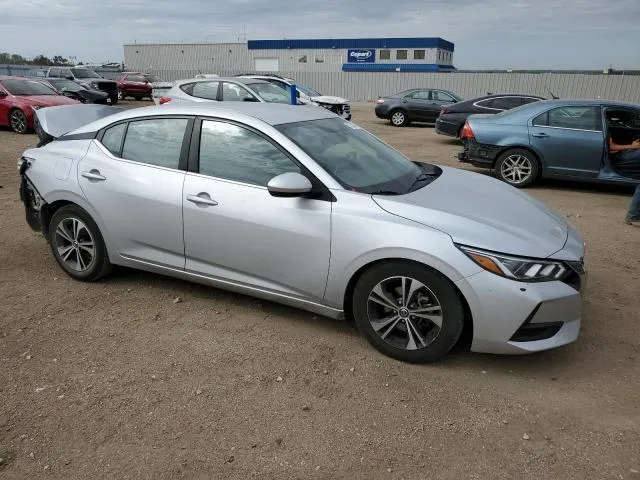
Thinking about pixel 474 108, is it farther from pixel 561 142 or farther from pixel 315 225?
pixel 315 225

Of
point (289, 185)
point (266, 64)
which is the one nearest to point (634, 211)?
point (289, 185)

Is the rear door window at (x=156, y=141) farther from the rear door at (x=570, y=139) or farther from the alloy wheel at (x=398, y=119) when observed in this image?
the alloy wheel at (x=398, y=119)

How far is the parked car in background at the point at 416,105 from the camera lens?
18.9m

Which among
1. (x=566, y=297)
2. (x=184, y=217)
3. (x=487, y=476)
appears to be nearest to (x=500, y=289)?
(x=566, y=297)

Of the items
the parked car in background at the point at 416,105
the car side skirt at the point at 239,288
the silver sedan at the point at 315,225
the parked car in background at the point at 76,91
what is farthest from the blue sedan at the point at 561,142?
the parked car in background at the point at 76,91

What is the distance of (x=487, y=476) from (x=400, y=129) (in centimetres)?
1699

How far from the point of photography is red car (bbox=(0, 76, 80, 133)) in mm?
13922

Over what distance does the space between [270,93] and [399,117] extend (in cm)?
754

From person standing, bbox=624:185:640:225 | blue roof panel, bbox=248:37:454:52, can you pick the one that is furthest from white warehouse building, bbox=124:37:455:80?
person standing, bbox=624:185:640:225

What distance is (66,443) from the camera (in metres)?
2.67

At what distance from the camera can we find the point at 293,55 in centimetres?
5425

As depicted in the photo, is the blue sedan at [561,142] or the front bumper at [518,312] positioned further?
the blue sedan at [561,142]

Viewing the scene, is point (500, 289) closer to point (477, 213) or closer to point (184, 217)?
point (477, 213)

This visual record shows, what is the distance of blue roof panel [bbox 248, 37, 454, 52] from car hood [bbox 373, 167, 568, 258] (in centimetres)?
5299
